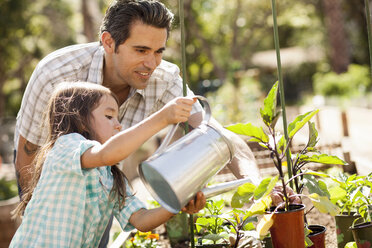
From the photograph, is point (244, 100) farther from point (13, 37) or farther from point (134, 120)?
point (13, 37)

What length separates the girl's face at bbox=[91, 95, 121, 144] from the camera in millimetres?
1508

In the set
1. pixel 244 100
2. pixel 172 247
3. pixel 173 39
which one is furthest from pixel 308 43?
pixel 172 247

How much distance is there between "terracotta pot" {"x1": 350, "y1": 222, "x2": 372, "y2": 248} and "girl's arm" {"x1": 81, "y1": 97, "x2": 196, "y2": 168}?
615mm

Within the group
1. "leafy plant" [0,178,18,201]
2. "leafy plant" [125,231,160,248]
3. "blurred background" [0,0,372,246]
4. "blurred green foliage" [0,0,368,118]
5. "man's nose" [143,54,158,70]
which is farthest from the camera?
"blurred green foliage" [0,0,368,118]

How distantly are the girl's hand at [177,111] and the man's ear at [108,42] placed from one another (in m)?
0.94

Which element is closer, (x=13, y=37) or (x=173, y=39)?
(x=13, y=37)

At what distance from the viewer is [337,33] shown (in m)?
15.4

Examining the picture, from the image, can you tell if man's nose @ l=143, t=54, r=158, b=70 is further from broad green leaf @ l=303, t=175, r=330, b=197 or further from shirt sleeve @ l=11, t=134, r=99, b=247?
broad green leaf @ l=303, t=175, r=330, b=197

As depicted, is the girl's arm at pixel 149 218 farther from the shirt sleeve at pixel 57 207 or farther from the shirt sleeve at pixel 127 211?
the shirt sleeve at pixel 57 207

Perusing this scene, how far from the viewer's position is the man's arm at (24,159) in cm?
206

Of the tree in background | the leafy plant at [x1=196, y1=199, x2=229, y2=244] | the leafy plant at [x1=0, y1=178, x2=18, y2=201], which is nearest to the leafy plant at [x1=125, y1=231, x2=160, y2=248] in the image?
the leafy plant at [x1=196, y1=199, x2=229, y2=244]

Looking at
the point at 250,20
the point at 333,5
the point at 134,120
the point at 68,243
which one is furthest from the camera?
the point at 250,20

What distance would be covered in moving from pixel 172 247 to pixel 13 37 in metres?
15.9

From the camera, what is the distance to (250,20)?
72.4 feet
